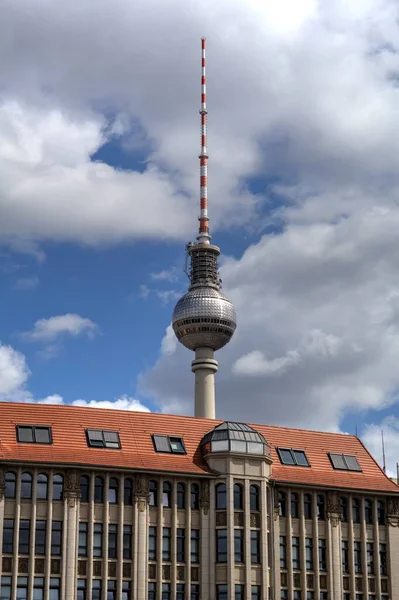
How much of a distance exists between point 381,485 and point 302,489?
28.6 feet

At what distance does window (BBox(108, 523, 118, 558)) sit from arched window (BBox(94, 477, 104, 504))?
88.6 inches

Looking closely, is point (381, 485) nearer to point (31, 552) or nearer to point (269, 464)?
point (269, 464)

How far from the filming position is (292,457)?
105 m

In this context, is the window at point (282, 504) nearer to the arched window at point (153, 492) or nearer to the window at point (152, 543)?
the arched window at point (153, 492)

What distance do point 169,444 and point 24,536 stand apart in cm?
1602

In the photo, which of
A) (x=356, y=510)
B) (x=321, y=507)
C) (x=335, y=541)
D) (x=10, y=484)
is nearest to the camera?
(x=10, y=484)

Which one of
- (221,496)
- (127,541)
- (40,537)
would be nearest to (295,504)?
(221,496)

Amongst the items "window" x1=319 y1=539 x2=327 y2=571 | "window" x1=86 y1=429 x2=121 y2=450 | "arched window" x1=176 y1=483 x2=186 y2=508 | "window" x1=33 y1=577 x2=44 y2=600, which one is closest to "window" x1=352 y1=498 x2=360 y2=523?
"window" x1=319 y1=539 x2=327 y2=571

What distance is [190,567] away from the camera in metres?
95.4

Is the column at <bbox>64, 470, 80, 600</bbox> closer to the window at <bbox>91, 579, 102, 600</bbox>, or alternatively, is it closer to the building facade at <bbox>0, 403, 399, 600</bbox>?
the building facade at <bbox>0, 403, 399, 600</bbox>

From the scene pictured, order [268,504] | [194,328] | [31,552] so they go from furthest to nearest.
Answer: [194,328]
[268,504]
[31,552]

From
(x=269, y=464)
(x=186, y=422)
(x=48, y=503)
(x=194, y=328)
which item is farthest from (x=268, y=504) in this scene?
(x=194, y=328)

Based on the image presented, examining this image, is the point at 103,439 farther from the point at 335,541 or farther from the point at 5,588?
the point at 335,541

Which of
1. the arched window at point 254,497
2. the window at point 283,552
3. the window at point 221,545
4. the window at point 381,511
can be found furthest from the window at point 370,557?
the window at point 221,545
